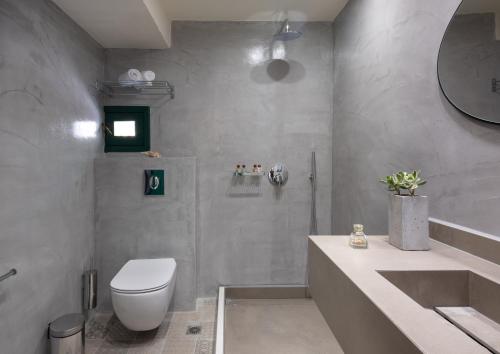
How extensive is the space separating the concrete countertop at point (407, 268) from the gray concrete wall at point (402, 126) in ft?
0.59

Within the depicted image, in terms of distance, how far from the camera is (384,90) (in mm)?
1896

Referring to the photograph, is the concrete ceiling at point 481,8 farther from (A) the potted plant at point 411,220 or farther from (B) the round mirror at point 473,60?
(A) the potted plant at point 411,220

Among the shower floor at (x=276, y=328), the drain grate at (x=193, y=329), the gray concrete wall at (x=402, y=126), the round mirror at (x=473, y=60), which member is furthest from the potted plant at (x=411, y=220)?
the drain grate at (x=193, y=329)

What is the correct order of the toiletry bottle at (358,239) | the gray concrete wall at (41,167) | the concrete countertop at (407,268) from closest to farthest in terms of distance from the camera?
the concrete countertop at (407,268) → the toiletry bottle at (358,239) → the gray concrete wall at (41,167)

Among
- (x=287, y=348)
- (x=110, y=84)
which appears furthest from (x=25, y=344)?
(x=110, y=84)

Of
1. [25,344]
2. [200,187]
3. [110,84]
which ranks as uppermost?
[110,84]

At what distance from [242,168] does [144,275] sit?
1.22 metres

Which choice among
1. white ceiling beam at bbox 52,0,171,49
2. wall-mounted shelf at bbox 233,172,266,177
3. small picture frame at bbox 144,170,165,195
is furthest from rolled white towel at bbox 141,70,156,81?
wall-mounted shelf at bbox 233,172,266,177

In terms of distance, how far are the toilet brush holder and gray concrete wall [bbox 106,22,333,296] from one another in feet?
2.93

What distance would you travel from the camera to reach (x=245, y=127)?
115 inches

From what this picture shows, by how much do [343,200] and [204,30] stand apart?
196 centimetres

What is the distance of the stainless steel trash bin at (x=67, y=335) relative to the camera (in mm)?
1871

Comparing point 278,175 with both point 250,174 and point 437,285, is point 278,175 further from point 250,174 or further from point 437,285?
point 437,285

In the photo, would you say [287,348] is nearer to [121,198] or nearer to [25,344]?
[25,344]
